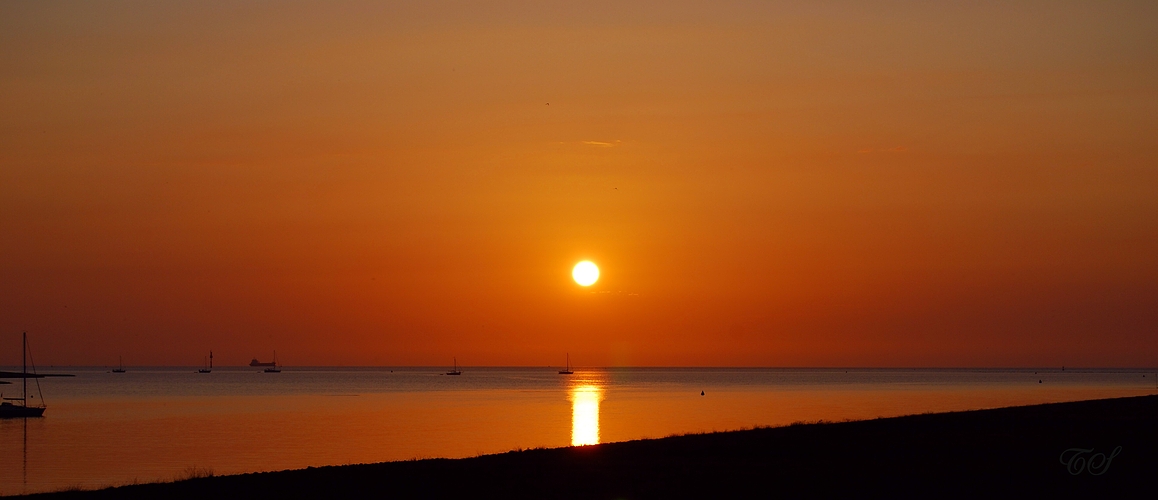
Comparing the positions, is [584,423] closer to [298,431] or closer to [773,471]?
[298,431]

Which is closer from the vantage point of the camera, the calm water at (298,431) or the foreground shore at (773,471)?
the foreground shore at (773,471)

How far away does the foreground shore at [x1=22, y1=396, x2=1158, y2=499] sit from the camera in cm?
2178

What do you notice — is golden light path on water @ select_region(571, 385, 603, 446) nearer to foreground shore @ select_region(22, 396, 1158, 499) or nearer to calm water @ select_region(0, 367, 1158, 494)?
calm water @ select_region(0, 367, 1158, 494)

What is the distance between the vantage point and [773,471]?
24.8 metres

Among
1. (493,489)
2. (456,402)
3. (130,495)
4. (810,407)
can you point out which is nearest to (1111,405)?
(493,489)

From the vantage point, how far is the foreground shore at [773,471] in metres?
21.8

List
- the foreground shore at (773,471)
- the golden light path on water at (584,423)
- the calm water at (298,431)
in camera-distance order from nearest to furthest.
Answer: the foreground shore at (773,471) < the calm water at (298,431) < the golden light path on water at (584,423)

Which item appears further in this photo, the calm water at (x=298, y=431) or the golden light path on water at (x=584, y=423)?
the golden light path on water at (x=584, y=423)

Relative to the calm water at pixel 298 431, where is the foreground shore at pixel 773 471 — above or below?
above

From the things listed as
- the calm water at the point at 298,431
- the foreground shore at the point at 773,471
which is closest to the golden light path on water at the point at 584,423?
the calm water at the point at 298,431

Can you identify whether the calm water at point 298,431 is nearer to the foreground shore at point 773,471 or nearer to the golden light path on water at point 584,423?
the golden light path on water at point 584,423

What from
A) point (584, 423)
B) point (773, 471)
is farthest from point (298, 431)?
point (773, 471)


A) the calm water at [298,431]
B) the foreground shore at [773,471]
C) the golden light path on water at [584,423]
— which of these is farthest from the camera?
the golden light path on water at [584,423]

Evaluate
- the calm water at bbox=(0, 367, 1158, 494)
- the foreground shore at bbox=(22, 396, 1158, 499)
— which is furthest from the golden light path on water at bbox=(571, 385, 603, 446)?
the foreground shore at bbox=(22, 396, 1158, 499)
